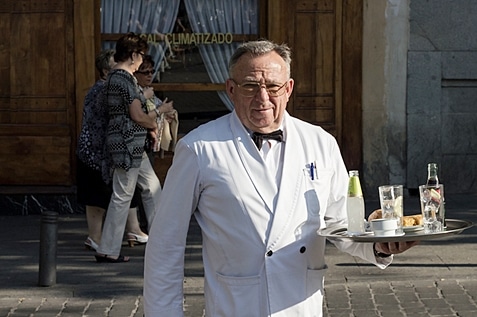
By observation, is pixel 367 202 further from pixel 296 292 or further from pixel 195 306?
pixel 296 292

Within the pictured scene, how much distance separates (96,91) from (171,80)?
3.08 m

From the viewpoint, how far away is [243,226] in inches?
155

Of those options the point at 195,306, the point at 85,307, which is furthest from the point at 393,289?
the point at 85,307

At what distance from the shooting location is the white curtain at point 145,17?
12172mm

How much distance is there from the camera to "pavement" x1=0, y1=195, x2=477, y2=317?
777 cm

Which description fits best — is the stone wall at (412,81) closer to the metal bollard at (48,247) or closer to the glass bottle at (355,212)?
the metal bollard at (48,247)

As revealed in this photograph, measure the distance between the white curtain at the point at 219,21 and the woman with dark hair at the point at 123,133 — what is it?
312 centimetres

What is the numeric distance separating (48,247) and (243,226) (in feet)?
15.4

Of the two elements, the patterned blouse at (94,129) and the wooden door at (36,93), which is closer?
→ the patterned blouse at (94,129)

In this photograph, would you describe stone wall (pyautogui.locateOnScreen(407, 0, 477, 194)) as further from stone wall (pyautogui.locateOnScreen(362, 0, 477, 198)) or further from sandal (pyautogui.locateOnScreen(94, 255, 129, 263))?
sandal (pyautogui.locateOnScreen(94, 255, 129, 263))

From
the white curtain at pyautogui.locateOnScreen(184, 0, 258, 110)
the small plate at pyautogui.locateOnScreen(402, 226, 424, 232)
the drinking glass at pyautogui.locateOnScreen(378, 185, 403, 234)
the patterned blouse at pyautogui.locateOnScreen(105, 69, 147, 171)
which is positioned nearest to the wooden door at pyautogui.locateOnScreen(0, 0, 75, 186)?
the white curtain at pyautogui.locateOnScreen(184, 0, 258, 110)

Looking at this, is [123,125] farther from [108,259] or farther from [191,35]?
[191,35]

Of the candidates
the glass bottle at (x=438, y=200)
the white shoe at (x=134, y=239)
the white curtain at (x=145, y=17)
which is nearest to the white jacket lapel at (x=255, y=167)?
the glass bottle at (x=438, y=200)

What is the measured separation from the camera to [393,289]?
8.25 metres
